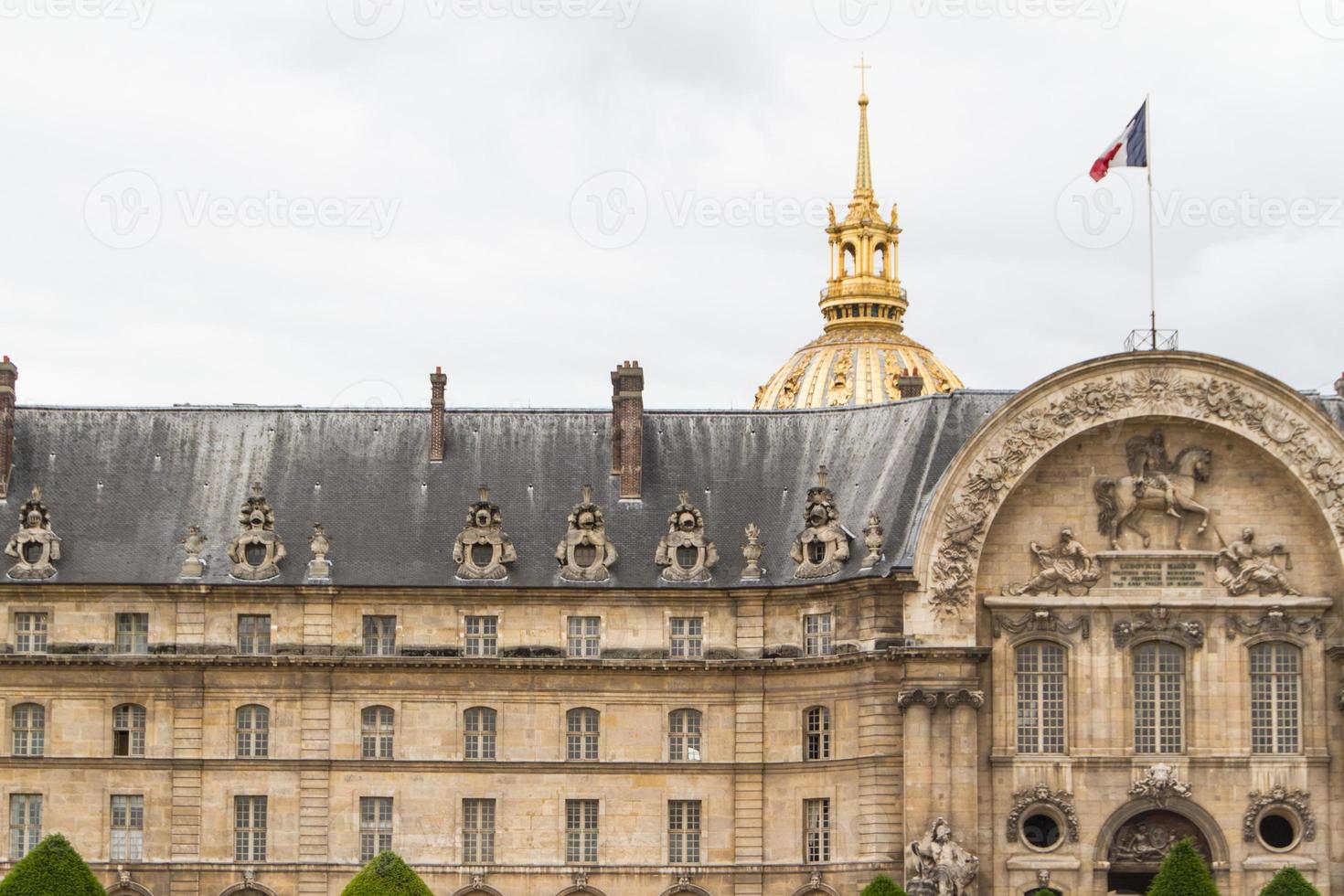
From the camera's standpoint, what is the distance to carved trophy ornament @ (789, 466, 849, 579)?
97044 millimetres

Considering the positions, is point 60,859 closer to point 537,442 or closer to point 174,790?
point 174,790

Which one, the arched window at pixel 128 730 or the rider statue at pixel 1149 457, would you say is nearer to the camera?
the rider statue at pixel 1149 457

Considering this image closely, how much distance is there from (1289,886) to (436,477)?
99.0ft

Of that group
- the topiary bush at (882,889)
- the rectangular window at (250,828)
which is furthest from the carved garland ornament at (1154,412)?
the rectangular window at (250,828)

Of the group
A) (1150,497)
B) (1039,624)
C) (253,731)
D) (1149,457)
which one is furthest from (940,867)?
(253,731)

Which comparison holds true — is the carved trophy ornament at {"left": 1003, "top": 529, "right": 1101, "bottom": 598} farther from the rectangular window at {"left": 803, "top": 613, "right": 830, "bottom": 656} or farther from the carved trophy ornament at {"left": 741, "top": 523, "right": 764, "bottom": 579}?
the carved trophy ornament at {"left": 741, "top": 523, "right": 764, "bottom": 579}

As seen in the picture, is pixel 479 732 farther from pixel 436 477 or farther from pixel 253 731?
pixel 436 477

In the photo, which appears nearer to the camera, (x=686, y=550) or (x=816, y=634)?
(x=816, y=634)

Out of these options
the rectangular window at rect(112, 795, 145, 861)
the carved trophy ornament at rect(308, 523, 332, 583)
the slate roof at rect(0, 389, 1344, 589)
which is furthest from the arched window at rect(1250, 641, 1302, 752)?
the rectangular window at rect(112, 795, 145, 861)

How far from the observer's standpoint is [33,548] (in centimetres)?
9875

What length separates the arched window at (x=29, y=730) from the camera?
97.9 m

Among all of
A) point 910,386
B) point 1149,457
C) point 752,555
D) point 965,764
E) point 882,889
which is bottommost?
point 882,889

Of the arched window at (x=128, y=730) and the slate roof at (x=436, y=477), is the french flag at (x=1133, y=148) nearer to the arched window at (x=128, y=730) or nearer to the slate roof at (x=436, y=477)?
the slate roof at (x=436, y=477)

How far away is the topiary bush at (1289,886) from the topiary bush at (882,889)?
10.1m
